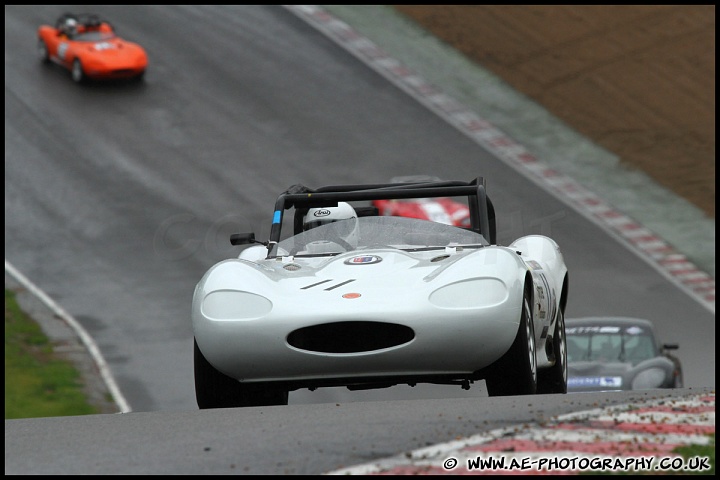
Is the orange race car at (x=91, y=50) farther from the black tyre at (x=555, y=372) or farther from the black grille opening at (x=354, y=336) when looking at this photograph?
the black grille opening at (x=354, y=336)

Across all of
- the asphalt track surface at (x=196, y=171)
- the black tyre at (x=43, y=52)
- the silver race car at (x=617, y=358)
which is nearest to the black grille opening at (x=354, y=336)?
the asphalt track surface at (x=196, y=171)

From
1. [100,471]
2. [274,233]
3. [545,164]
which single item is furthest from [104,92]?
[100,471]

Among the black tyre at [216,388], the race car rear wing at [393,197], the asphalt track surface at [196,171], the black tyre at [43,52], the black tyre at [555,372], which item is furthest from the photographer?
the black tyre at [43,52]

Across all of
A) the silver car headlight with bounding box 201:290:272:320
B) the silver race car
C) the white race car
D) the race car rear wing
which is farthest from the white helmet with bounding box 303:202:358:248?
the silver race car

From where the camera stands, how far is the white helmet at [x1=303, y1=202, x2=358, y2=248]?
30.5 ft

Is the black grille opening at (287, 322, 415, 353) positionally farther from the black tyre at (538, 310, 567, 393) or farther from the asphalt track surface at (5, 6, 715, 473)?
the asphalt track surface at (5, 6, 715, 473)

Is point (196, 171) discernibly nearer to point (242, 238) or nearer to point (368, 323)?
point (242, 238)

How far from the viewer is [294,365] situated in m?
7.74

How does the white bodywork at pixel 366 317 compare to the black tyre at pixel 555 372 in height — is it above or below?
above

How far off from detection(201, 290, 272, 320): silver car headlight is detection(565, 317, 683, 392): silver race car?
7.25 metres

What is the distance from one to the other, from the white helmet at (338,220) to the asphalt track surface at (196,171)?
4128mm

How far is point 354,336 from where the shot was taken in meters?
7.66

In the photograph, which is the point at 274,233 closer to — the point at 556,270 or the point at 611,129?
the point at 556,270

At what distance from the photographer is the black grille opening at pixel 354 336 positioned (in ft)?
25.1
